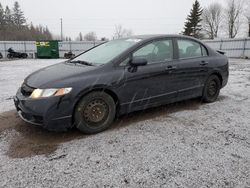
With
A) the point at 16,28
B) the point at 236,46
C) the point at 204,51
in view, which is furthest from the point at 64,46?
the point at 16,28

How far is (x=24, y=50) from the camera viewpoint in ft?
91.7

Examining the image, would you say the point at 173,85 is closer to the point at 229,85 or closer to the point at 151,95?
the point at 151,95

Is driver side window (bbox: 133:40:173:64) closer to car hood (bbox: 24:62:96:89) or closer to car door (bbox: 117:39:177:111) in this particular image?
car door (bbox: 117:39:177:111)

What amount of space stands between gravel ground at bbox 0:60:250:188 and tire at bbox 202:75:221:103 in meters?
0.73

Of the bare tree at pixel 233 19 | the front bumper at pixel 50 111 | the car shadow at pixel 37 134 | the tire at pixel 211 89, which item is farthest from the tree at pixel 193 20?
the front bumper at pixel 50 111

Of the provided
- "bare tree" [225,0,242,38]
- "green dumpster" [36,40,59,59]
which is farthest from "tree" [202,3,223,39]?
"green dumpster" [36,40,59,59]

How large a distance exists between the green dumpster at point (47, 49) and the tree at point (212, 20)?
4232cm

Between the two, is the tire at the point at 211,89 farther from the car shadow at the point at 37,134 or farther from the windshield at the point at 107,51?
the windshield at the point at 107,51

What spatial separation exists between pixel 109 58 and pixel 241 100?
338 cm

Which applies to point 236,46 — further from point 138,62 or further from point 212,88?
point 138,62

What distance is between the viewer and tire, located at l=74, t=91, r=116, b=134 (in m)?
3.20

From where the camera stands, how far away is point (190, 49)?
4512mm

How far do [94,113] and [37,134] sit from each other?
0.90 metres

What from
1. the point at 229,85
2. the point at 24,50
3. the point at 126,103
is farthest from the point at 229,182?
the point at 24,50
